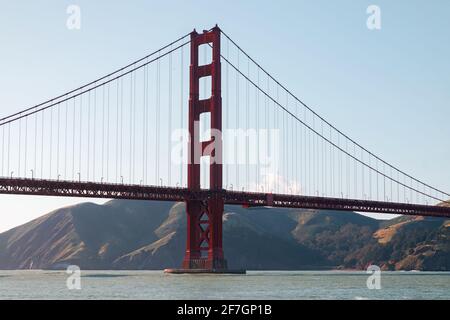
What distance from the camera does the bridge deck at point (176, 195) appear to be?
290 ft

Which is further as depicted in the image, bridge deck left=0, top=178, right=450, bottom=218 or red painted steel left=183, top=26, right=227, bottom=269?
red painted steel left=183, top=26, right=227, bottom=269

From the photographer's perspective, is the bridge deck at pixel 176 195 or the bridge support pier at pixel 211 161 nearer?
the bridge deck at pixel 176 195

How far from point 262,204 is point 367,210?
1548cm

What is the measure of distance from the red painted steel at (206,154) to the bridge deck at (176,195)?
54.7 inches

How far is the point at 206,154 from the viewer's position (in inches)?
3708

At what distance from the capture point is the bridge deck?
290ft

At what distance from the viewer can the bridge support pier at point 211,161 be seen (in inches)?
3718

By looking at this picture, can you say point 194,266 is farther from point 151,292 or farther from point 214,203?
point 151,292

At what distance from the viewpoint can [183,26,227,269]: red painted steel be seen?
9456cm

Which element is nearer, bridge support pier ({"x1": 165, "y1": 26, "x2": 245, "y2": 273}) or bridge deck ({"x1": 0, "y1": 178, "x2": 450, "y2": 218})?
bridge deck ({"x1": 0, "y1": 178, "x2": 450, "y2": 218})

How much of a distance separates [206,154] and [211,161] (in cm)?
91
